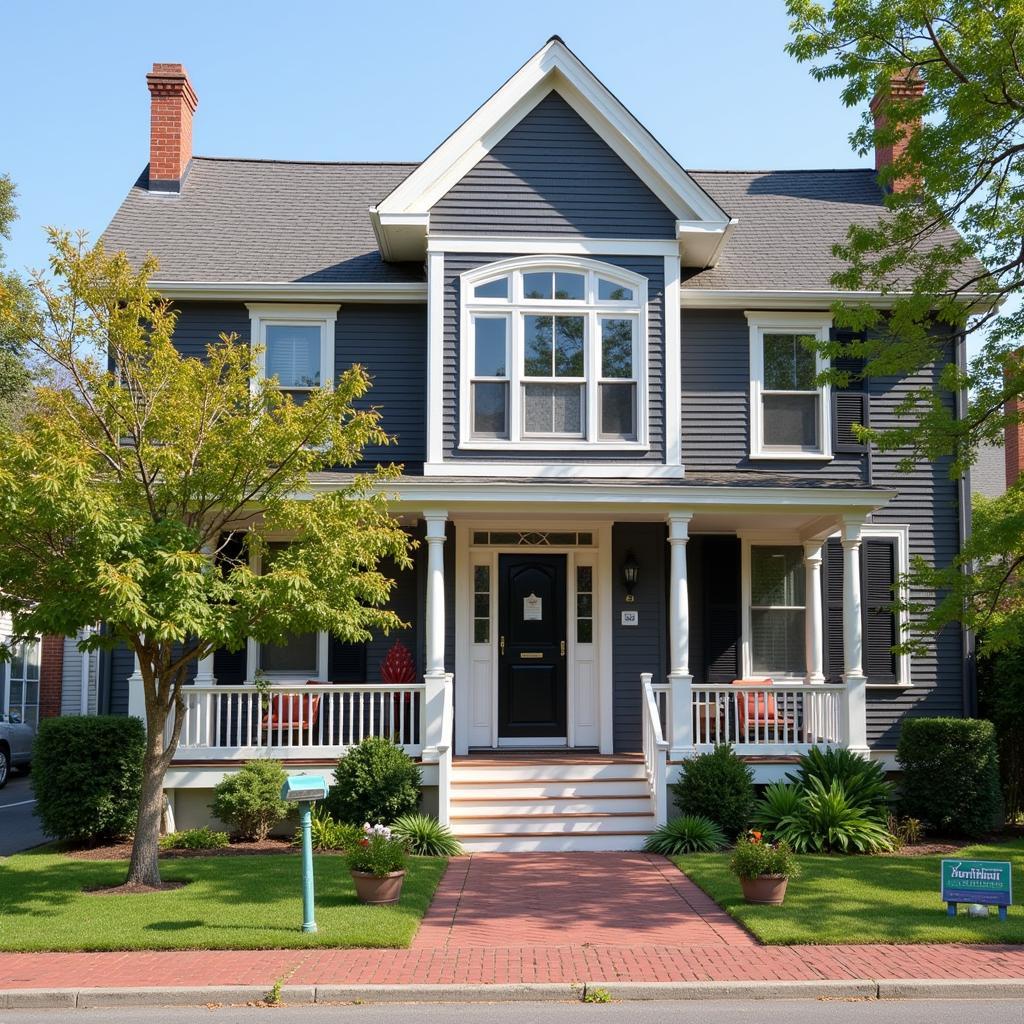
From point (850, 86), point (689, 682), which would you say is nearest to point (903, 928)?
point (689, 682)

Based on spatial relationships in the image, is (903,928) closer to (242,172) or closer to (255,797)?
(255,797)

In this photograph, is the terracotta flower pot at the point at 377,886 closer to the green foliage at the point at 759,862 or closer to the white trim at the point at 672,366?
the green foliage at the point at 759,862

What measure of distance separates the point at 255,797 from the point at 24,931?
4.04 metres

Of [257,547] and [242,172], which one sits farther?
[242,172]

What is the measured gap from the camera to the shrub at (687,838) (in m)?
12.6

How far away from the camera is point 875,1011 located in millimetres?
7355

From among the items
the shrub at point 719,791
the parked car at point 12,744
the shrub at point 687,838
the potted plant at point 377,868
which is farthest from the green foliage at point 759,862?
the parked car at point 12,744

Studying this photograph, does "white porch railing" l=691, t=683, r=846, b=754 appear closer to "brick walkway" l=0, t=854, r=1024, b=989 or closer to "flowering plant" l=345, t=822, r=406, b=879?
"brick walkway" l=0, t=854, r=1024, b=989

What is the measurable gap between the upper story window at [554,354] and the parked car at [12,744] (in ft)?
39.1

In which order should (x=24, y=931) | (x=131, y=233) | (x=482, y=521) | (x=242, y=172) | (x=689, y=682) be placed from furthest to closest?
(x=242, y=172)
(x=131, y=233)
(x=482, y=521)
(x=689, y=682)
(x=24, y=931)

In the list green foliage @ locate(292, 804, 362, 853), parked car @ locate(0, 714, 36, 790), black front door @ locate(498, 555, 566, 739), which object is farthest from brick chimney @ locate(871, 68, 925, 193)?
parked car @ locate(0, 714, 36, 790)

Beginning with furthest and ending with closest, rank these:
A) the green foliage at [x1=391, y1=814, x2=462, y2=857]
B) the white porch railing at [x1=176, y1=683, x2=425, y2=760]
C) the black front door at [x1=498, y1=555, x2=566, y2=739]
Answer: the black front door at [x1=498, y1=555, x2=566, y2=739], the white porch railing at [x1=176, y1=683, x2=425, y2=760], the green foliage at [x1=391, y1=814, x2=462, y2=857]

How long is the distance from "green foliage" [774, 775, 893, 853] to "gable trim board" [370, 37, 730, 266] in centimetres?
721

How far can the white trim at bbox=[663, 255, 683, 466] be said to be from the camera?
14938 mm
